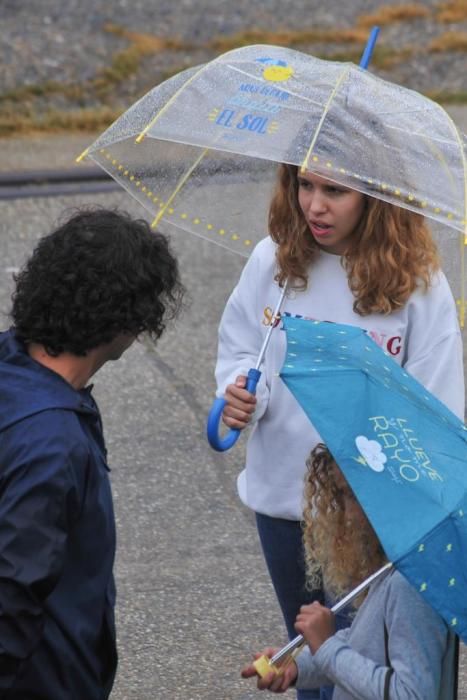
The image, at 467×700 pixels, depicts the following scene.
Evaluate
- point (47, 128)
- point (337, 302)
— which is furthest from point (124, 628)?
point (47, 128)

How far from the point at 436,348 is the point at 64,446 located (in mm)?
1077


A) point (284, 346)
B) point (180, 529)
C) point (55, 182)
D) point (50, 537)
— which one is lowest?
point (55, 182)

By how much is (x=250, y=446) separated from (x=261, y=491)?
4.7 inches

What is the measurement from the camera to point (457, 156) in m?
3.13

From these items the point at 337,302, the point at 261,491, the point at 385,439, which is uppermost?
the point at 385,439

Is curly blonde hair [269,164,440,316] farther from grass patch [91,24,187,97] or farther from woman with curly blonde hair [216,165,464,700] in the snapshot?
grass patch [91,24,187,97]

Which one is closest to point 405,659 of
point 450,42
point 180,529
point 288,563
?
point 288,563

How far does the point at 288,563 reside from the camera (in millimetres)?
3234

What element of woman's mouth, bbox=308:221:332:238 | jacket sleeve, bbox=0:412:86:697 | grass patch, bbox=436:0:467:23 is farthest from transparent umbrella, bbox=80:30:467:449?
grass patch, bbox=436:0:467:23

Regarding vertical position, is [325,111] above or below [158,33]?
above

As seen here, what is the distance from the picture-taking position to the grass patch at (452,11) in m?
12.5

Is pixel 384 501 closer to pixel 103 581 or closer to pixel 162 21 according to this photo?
pixel 103 581

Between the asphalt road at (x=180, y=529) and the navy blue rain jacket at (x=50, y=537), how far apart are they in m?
1.68

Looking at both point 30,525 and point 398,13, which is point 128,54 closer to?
point 398,13
